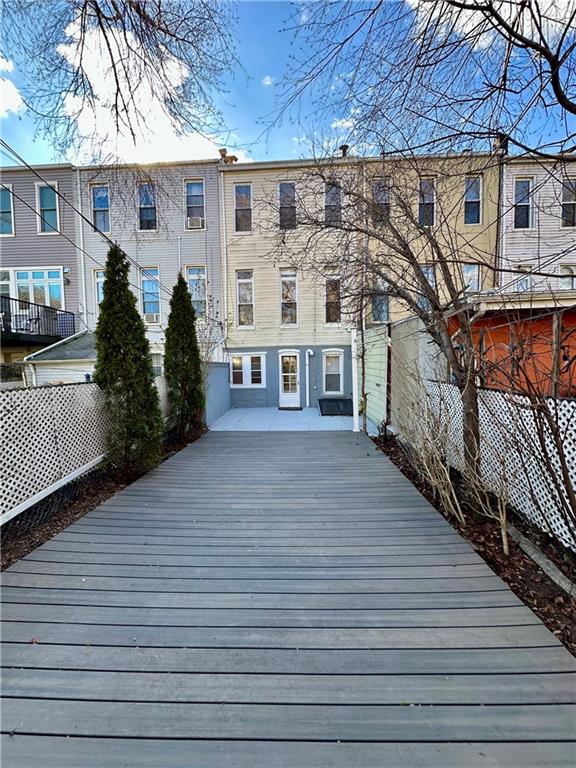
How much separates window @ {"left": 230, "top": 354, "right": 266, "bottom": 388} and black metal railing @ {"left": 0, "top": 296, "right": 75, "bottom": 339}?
586 cm

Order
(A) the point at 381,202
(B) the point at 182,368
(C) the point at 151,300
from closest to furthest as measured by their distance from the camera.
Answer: (A) the point at 381,202 → (B) the point at 182,368 → (C) the point at 151,300

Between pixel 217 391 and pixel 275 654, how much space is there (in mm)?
8526

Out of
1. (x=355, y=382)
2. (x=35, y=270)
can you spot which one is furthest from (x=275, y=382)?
(x=35, y=270)

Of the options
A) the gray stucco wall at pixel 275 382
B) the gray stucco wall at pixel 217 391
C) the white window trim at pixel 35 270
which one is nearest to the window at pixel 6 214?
the white window trim at pixel 35 270

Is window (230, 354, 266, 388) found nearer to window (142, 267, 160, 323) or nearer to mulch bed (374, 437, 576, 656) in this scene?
window (142, 267, 160, 323)

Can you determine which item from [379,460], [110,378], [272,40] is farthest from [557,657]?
[110,378]

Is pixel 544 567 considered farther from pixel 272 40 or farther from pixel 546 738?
pixel 272 40

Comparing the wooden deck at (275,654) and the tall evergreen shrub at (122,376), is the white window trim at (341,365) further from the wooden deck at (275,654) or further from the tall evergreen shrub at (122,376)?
the wooden deck at (275,654)

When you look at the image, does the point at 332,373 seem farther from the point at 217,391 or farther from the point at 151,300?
the point at 151,300

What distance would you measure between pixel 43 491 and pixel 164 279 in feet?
31.5

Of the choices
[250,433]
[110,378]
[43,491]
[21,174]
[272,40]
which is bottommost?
[250,433]

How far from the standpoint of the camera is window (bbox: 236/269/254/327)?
11773 millimetres

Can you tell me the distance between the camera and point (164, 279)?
11.8 m

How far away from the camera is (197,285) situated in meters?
11.7
